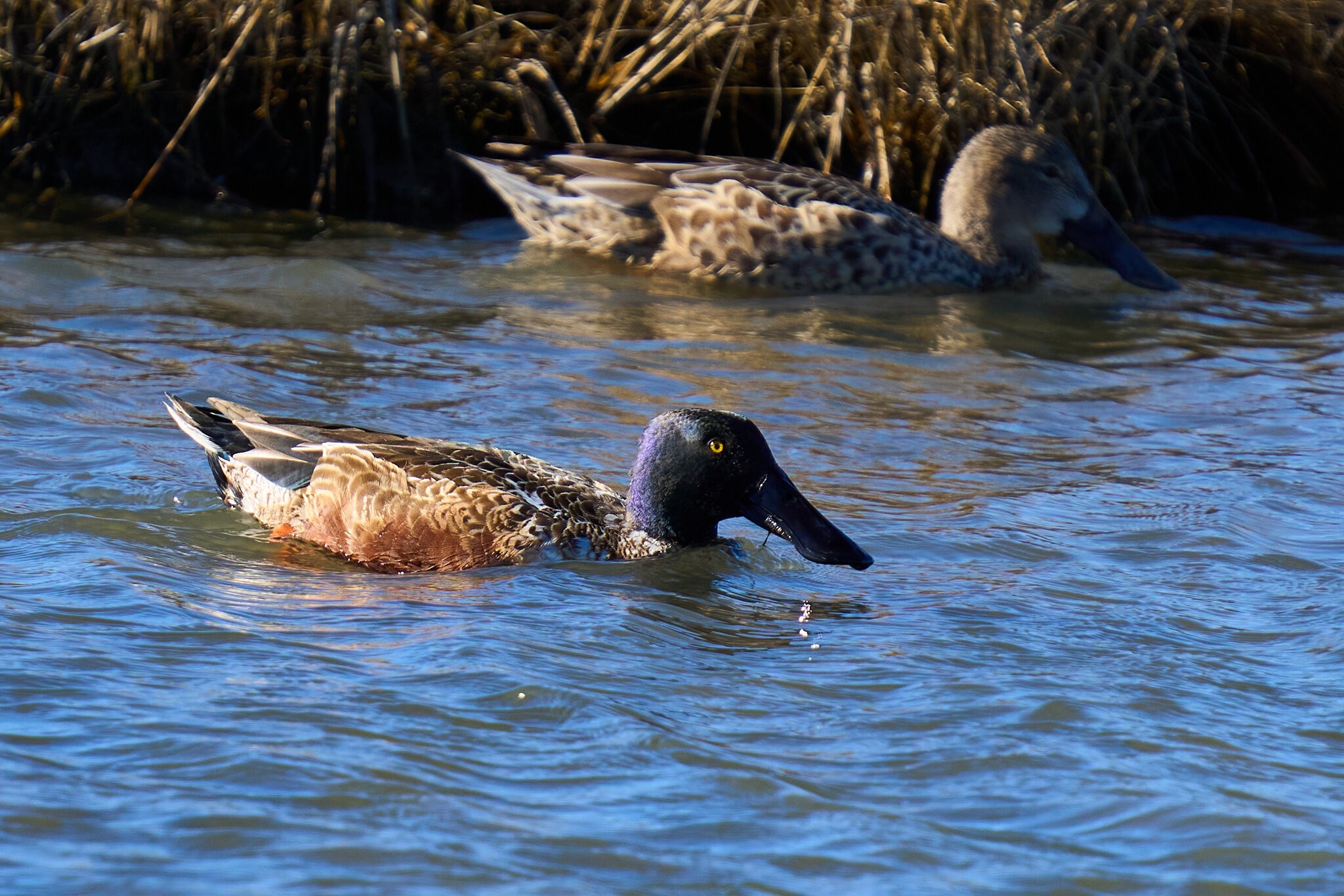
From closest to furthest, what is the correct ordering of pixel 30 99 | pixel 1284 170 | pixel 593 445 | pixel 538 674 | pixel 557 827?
pixel 557 827
pixel 538 674
pixel 593 445
pixel 30 99
pixel 1284 170

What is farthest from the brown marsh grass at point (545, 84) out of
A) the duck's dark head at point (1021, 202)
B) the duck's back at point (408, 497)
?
the duck's back at point (408, 497)

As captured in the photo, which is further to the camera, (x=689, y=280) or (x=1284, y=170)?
(x=1284, y=170)

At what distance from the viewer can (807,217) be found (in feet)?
31.8

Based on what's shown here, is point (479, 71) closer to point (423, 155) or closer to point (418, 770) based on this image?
point (423, 155)

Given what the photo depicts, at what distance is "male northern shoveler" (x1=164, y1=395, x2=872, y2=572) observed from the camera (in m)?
5.52

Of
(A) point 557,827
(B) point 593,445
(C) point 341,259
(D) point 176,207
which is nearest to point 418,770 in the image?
(A) point 557,827

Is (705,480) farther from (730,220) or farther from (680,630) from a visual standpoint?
(730,220)

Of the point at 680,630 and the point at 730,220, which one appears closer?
the point at 680,630

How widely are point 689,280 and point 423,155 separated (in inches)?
85.1

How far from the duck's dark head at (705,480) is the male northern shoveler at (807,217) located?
14.1 feet

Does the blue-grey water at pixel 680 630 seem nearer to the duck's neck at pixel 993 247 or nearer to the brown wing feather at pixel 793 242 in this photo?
the brown wing feather at pixel 793 242

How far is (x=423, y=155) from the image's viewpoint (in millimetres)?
10969

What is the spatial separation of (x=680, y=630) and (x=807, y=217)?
513 cm

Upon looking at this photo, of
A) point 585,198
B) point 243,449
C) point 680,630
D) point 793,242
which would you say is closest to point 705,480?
point 680,630
